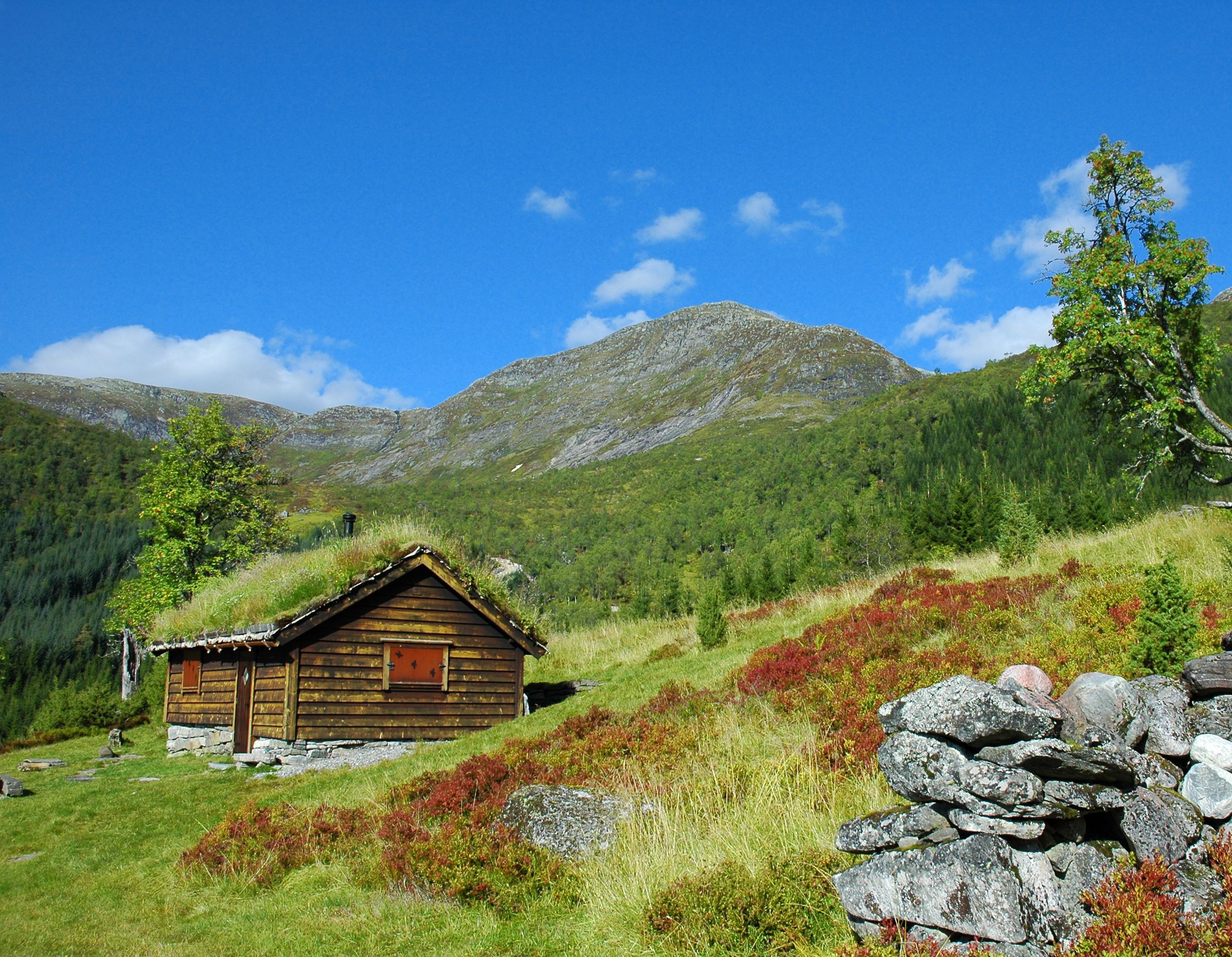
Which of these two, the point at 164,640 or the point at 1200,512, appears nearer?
the point at 1200,512

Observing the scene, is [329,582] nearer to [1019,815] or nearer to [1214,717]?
[1019,815]

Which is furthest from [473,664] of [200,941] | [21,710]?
[21,710]

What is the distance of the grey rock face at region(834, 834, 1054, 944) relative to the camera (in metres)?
4.53

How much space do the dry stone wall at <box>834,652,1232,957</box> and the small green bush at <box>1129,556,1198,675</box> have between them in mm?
2836

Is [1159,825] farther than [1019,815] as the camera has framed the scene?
Yes

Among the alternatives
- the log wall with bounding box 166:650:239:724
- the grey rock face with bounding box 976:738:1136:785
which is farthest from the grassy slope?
the log wall with bounding box 166:650:239:724

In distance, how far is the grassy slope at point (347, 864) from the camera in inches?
273

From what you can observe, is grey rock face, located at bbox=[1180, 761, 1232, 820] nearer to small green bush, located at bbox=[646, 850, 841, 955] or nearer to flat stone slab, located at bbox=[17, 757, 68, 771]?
small green bush, located at bbox=[646, 850, 841, 955]

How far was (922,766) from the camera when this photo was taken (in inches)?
202

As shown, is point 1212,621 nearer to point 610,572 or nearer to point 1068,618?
point 1068,618

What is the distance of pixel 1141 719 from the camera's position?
18.4ft

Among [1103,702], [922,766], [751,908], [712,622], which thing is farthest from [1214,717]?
[712,622]

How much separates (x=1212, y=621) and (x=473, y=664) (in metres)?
14.9

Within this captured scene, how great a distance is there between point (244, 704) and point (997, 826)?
1817cm
